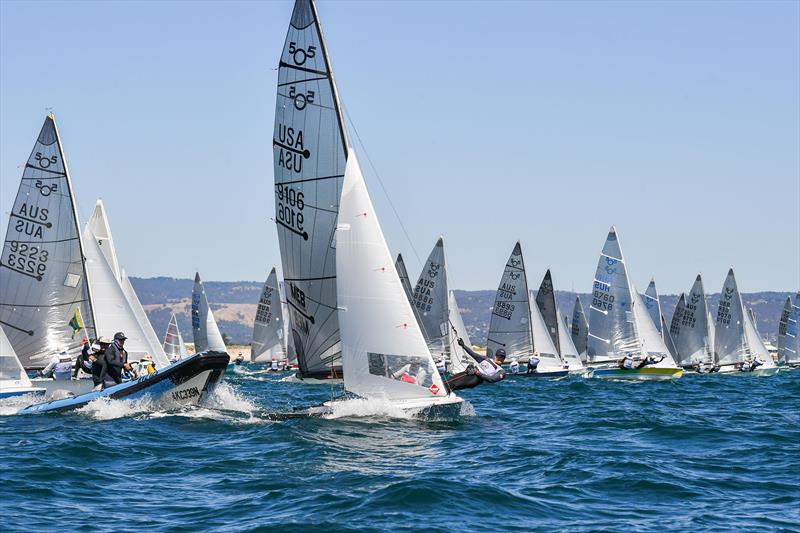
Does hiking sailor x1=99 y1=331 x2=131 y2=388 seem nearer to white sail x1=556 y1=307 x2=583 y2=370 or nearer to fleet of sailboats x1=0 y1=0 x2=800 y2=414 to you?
fleet of sailboats x1=0 y1=0 x2=800 y2=414

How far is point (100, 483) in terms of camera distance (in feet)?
46.2

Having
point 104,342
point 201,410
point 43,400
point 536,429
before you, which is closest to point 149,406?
point 201,410

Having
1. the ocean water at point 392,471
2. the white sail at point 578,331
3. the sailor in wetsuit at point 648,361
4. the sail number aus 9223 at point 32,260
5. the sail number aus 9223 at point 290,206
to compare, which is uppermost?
the sail number aus 9223 at point 290,206

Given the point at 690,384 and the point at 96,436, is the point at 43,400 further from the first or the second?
the point at 690,384

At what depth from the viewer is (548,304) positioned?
60.4 m

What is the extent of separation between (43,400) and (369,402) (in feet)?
30.3

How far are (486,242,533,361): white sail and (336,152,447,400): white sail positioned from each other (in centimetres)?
3248

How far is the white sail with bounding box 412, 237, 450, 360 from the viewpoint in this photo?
51719mm

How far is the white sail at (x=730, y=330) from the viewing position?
61.4 m

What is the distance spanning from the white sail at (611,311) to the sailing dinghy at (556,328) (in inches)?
229

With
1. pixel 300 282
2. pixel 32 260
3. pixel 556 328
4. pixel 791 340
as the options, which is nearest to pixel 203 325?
pixel 556 328

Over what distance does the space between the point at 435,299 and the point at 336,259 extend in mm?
32268

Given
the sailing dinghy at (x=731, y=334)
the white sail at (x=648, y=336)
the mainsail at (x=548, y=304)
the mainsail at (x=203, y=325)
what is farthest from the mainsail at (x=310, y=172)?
the mainsail at (x=203, y=325)

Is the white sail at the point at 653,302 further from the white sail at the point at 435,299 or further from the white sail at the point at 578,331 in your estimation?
the white sail at the point at 435,299
